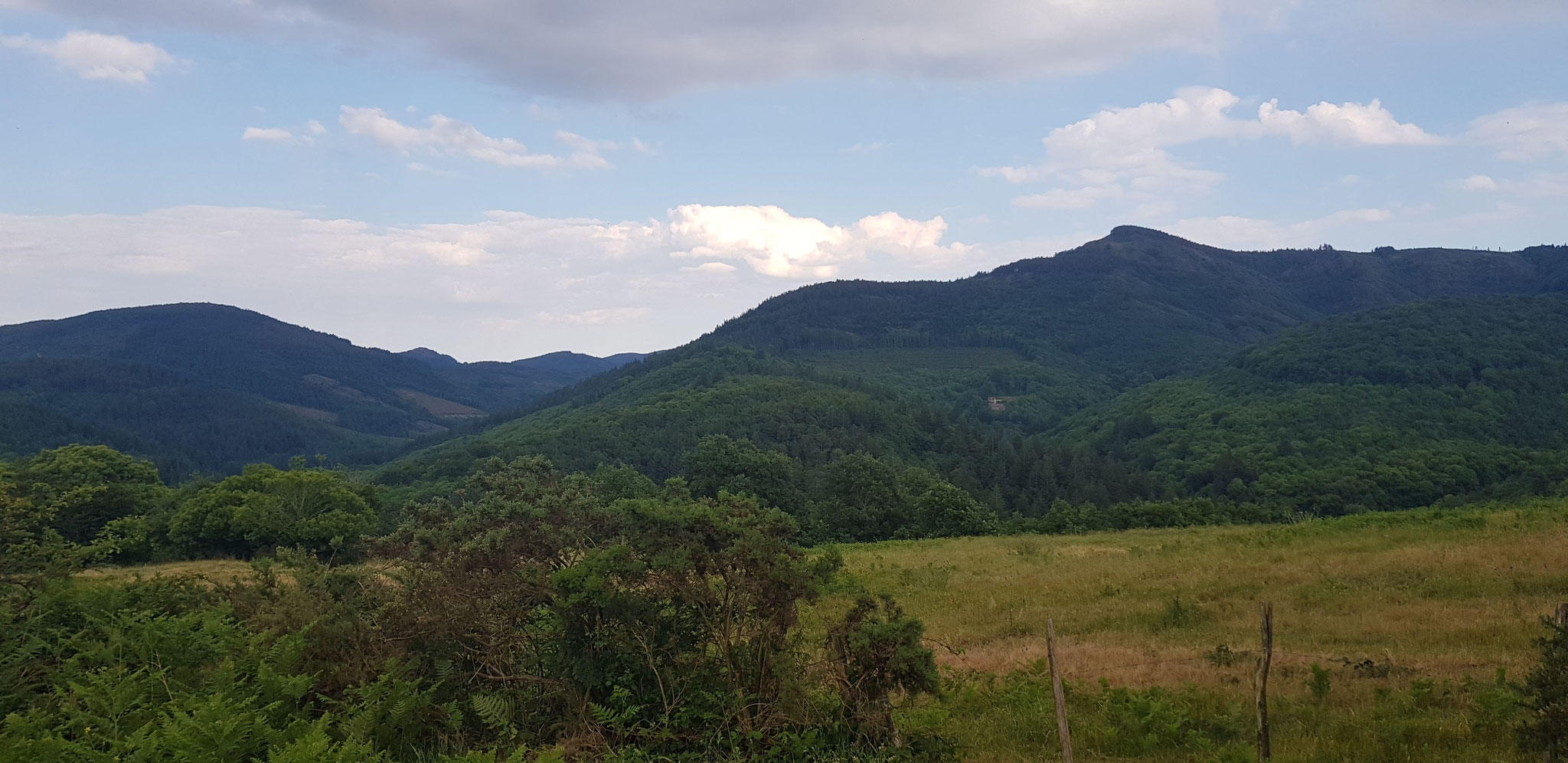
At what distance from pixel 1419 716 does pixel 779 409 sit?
4763 inches

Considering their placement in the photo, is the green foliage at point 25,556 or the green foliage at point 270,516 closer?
the green foliage at point 25,556

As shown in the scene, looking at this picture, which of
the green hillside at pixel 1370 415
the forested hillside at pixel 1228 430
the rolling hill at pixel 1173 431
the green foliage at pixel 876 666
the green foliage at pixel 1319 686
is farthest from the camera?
the rolling hill at pixel 1173 431

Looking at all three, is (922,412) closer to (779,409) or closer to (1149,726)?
(779,409)

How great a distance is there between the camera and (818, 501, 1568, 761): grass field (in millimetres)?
9266

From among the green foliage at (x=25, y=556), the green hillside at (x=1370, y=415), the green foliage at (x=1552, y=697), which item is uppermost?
the green foliage at (x=25, y=556)

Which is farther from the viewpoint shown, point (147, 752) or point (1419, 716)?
point (1419, 716)

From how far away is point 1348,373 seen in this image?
14262 centimetres

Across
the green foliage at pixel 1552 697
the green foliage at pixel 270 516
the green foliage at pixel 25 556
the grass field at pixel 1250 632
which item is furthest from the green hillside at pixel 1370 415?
the green foliage at pixel 25 556

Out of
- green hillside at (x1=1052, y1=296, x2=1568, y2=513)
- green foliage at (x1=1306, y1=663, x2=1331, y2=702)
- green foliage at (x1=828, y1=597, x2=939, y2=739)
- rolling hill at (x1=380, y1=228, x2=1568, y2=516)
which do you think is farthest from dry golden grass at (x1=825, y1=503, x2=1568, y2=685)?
green hillside at (x1=1052, y1=296, x2=1568, y2=513)

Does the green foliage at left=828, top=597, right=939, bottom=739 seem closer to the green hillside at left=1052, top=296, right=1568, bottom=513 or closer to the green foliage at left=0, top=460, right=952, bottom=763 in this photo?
the green foliage at left=0, top=460, right=952, bottom=763

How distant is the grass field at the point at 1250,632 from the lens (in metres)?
9.27

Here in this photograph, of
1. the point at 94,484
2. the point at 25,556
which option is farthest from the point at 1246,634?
A: the point at 94,484

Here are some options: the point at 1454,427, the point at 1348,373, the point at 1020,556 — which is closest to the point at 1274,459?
the point at 1454,427

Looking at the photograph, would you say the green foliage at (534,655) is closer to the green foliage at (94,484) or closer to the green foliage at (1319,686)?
the green foliage at (1319,686)
